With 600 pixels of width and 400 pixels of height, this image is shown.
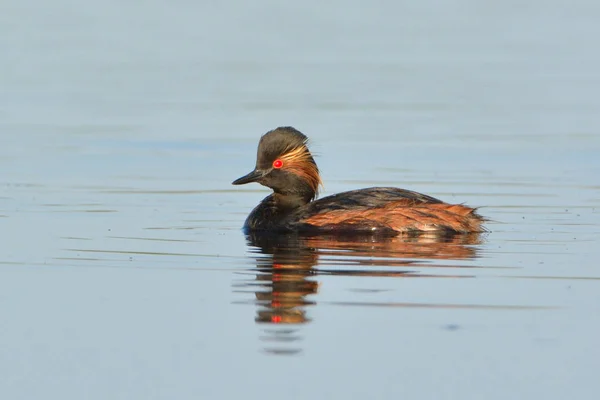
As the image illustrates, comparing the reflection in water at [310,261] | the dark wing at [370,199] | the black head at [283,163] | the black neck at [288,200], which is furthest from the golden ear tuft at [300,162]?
the reflection in water at [310,261]

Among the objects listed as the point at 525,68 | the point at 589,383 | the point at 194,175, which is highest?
the point at 525,68

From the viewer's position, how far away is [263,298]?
10.2m

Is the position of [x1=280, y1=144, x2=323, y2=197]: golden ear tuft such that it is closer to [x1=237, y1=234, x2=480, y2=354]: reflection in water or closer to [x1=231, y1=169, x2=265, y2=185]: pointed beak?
[x1=231, y1=169, x2=265, y2=185]: pointed beak

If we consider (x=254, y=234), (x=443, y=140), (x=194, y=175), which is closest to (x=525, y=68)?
(x=443, y=140)

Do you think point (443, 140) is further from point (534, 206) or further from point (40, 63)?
point (40, 63)

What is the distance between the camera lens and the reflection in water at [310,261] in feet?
31.8

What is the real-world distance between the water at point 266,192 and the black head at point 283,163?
647 mm

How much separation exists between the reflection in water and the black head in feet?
2.58

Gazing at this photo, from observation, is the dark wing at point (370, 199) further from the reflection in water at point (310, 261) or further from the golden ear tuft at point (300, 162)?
the golden ear tuft at point (300, 162)

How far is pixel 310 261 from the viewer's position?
12016 millimetres

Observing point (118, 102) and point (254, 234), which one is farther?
point (118, 102)

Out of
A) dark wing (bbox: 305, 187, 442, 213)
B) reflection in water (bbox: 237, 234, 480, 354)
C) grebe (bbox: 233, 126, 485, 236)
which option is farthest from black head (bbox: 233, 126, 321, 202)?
reflection in water (bbox: 237, 234, 480, 354)

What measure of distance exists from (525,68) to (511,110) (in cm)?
542

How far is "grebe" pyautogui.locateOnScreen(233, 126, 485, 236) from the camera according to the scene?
44.9 feet
